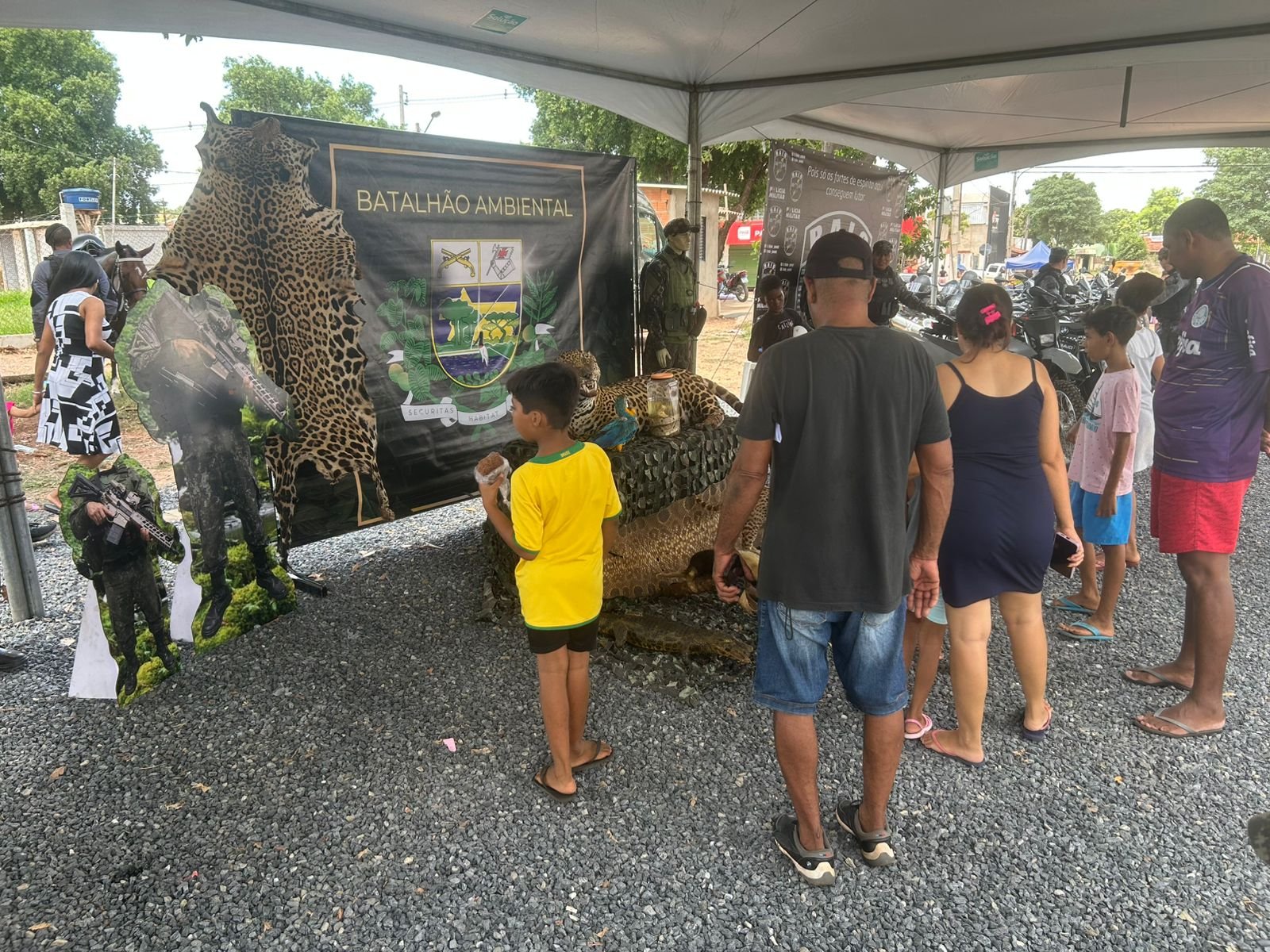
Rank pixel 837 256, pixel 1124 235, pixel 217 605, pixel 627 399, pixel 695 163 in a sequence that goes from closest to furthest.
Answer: pixel 837 256 < pixel 217 605 < pixel 627 399 < pixel 695 163 < pixel 1124 235

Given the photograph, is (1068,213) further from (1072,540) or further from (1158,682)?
(1072,540)

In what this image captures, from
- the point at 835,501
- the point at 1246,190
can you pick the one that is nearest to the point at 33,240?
the point at 835,501

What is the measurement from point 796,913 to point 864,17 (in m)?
4.21

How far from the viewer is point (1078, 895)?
6.91 ft

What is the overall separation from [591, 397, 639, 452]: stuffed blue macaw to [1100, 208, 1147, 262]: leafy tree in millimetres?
42860

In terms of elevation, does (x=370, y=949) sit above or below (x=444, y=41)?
below

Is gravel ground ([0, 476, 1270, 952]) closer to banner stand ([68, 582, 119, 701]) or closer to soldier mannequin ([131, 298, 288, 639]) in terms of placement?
banner stand ([68, 582, 119, 701])

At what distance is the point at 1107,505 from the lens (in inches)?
131

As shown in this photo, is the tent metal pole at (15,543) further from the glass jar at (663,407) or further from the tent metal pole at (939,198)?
the tent metal pole at (939,198)

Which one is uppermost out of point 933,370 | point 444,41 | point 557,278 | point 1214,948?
point 444,41

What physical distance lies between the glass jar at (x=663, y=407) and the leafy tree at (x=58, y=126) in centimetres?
2517

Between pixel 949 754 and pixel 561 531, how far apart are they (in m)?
1.66

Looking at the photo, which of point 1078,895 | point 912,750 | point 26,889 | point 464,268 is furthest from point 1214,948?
point 464,268

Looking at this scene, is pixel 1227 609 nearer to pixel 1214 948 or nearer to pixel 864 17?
pixel 1214 948
